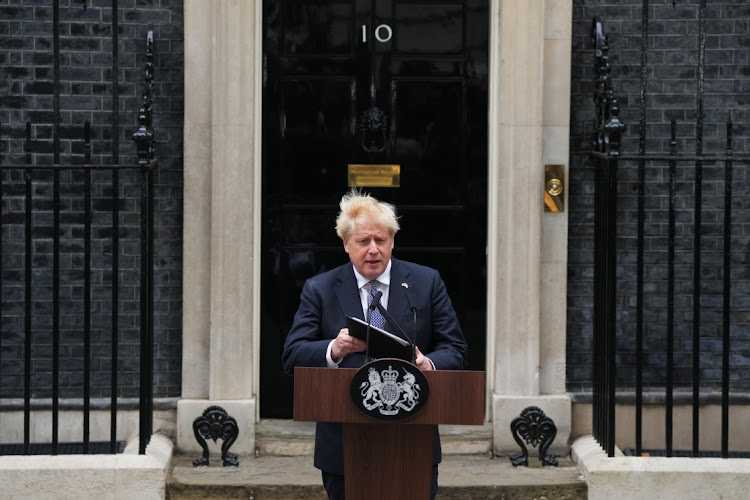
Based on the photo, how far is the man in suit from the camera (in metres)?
4.85

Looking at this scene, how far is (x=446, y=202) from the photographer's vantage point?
7.44 metres

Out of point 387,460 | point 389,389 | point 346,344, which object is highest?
point 346,344

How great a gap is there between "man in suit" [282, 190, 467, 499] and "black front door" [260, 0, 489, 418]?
2392 millimetres

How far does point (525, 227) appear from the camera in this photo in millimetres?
7152

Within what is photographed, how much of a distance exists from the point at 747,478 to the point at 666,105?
209 cm

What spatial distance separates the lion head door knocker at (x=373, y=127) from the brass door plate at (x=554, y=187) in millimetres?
930

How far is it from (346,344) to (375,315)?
0.35 metres

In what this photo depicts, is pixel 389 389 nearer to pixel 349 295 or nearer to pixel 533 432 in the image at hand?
pixel 349 295

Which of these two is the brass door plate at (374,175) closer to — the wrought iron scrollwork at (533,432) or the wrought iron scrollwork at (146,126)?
the wrought iron scrollwork at (146,126)

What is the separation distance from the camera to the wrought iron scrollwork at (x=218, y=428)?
7.05 metres

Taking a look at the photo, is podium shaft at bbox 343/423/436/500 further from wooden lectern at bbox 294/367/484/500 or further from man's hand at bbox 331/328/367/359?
man's hand at bbox 331/328/367/359

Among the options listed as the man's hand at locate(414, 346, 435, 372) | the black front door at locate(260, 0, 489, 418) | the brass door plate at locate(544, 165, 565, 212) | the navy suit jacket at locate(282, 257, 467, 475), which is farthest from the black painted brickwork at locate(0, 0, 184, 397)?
the man's hand at locate(414, 346, 435, 372)

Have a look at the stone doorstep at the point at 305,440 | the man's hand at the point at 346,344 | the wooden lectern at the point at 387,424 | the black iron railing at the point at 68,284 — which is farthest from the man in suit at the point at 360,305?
the black iron railing at the point at 68,284

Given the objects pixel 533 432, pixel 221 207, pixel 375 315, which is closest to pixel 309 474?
pixel 533 432
